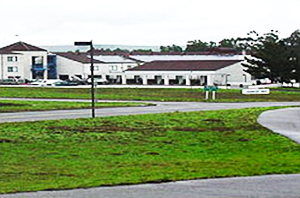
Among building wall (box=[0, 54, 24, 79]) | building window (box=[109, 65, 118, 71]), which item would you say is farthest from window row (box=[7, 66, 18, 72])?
building window (box=[109, 65, 118, 71])

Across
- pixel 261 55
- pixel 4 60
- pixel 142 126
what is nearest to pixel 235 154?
pixel 142 126

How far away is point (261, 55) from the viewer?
279 feet

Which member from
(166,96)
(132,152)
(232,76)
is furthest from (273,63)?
(132,152)

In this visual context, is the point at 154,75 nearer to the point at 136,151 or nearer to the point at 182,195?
the point at 136,151

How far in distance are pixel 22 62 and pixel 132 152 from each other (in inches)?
3612

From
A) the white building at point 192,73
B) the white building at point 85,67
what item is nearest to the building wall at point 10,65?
the white building at point 85,67

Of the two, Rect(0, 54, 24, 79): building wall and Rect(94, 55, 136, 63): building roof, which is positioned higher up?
Rect(94, 55, 136, 63): building roof

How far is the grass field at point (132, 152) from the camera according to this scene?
48.1 ft

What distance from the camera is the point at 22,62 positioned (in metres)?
108

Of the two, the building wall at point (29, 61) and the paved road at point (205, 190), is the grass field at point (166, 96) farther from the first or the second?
the building wall at point (29, 61)

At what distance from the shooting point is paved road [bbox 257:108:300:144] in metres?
23.6

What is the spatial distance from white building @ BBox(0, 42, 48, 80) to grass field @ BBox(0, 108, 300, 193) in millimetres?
80662

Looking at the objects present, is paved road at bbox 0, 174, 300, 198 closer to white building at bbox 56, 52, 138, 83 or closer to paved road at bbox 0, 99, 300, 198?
paved road at bbox 0, 99, 300, 198

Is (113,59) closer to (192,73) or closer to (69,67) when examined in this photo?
(69,67)
